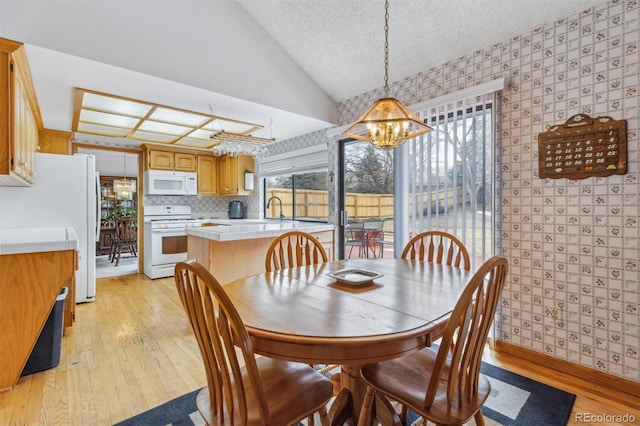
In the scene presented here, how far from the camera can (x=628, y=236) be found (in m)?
1.86

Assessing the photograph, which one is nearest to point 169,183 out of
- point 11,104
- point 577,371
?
point 11,104

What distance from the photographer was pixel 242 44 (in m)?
2.88

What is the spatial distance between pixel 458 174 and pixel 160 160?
4457 mm

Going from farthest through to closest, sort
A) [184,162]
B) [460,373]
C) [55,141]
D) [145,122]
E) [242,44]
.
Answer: [184,162]
[55,141]
[145,122]
[242,44]
[460,373]

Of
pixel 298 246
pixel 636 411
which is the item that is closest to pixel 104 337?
pixel 298 246

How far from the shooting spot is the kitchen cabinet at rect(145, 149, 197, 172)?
4.90 meters

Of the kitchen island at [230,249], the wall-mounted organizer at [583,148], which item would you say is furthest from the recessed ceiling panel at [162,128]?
the wall-mounted organizer at [583,148]

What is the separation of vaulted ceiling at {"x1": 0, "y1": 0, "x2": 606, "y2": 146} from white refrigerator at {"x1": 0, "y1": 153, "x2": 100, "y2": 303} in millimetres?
563

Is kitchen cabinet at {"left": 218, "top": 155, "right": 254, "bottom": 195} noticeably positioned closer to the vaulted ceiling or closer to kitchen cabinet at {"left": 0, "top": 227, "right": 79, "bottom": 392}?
the vaulted ceiling

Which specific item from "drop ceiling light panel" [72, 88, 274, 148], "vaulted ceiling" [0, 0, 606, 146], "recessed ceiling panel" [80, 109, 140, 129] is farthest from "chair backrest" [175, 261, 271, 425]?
"recessed ceiling panel" [80, 109, 140, 129]

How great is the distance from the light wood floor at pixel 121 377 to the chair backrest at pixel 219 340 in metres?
1.12

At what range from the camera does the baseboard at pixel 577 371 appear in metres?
1.87

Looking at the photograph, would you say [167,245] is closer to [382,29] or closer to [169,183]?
[169,183]

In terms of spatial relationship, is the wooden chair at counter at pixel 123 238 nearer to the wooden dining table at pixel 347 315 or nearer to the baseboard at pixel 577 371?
the wooden dining table at pixel 347 315
